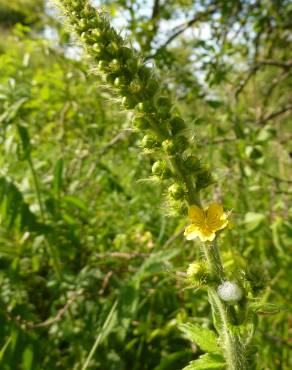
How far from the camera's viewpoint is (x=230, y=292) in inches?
53.7

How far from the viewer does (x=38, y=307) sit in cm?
329

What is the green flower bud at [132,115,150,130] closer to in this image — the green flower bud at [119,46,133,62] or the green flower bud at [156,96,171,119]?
the green flower bud at [156,96,171,119]

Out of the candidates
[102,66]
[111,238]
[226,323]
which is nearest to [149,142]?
[102,66]

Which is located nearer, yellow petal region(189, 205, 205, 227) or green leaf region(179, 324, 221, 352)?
yellow petal region(189, 205, 205, 227)

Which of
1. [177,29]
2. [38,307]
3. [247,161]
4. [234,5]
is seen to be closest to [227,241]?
[247,161]

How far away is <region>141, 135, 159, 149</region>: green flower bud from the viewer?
5.03ft

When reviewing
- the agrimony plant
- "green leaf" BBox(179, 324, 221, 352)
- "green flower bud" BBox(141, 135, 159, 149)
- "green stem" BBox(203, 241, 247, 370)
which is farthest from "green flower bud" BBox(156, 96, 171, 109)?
"green leaf" BBox(179, 324, 221, 352)

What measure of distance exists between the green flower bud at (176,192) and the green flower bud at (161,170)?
6 centimetres

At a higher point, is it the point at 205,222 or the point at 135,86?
the point at 135,86

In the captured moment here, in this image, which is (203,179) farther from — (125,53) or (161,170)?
(125,53)

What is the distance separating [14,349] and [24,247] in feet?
3.63

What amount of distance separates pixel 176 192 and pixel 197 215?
0.11 m

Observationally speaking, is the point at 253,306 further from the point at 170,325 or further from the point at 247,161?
the point at 247,161

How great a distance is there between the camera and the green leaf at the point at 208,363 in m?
1.44
